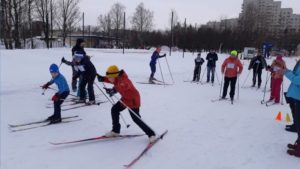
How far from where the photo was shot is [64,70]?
13867 mm

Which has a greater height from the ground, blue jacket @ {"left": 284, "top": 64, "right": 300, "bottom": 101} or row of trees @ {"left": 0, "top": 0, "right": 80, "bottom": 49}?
row of trees @ {"left": 0, "top": 0, "right": 80, "bottom": 49}

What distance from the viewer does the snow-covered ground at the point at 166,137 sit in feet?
14.4

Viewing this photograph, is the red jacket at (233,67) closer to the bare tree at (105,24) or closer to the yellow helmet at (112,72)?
the yellow helmet at (112,72)

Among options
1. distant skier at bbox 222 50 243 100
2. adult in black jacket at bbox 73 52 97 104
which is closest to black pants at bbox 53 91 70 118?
adult in black jacket at bbox 73 52 97 104

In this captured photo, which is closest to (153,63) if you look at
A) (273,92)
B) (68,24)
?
(273,92)

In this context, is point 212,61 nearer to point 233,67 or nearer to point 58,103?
point 233,67

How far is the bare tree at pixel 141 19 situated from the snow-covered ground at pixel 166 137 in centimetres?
5563

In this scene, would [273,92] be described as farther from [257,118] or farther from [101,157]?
[101,157]

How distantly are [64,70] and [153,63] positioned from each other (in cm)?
446

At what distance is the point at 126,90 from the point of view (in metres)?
4.97

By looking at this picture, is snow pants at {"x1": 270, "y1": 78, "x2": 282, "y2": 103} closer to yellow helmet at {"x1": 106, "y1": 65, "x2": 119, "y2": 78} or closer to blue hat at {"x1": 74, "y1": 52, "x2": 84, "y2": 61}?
blue hat at {"x1": 74, "y1": 52, "x2": 84, "y2": 61}

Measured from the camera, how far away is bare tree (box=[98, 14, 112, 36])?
6338 cm

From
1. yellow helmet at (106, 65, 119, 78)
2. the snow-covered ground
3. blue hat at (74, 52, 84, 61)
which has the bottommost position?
the snow-covered ground

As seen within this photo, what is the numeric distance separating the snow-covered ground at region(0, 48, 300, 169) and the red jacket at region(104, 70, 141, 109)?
77 cm
